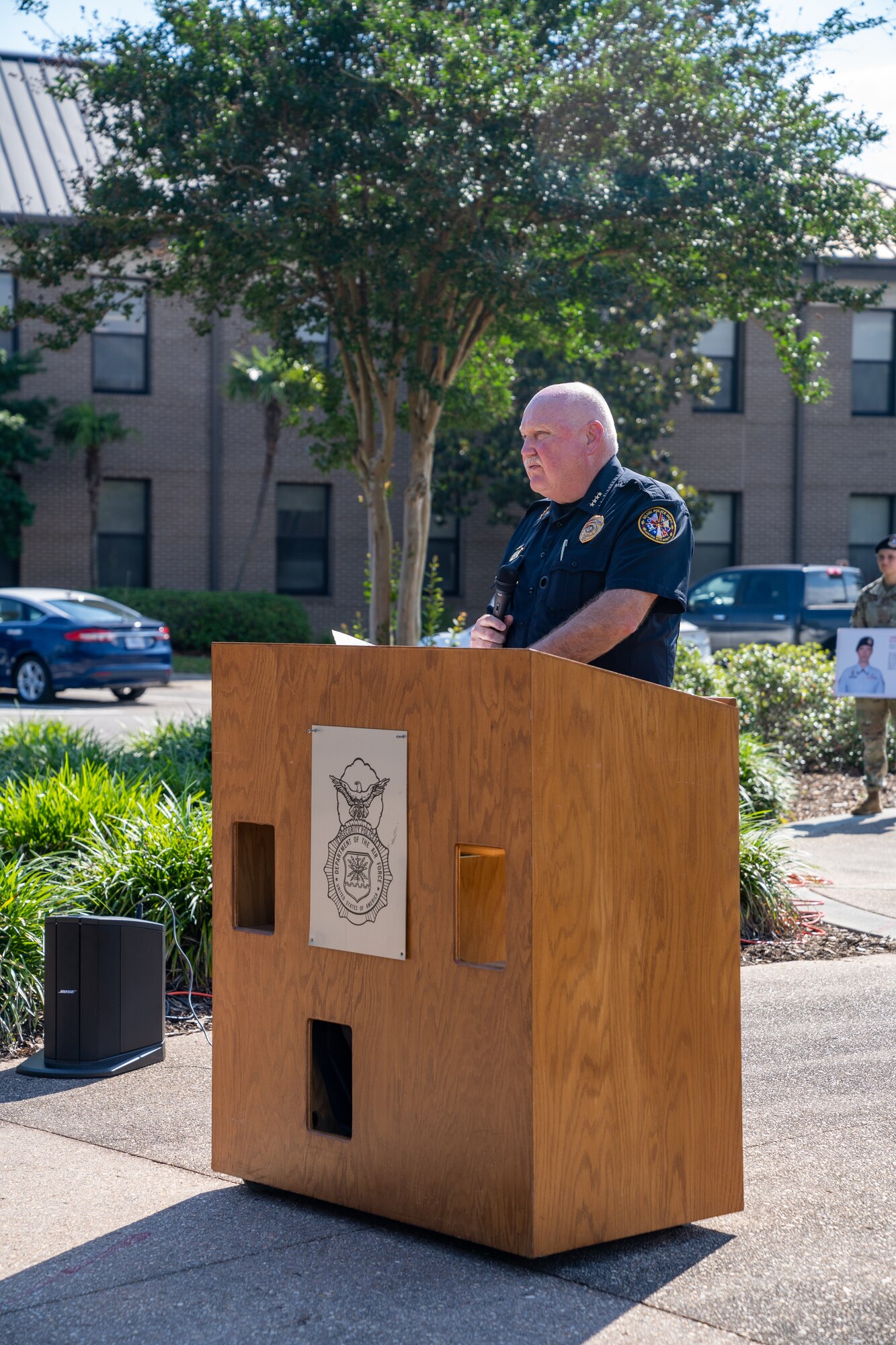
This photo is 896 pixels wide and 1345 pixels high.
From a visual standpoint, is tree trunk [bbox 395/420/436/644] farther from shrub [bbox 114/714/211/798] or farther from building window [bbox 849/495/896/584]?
building window [bbox 849/495/896/584]

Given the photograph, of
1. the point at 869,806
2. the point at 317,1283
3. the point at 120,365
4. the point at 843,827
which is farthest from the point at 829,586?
the point at 317,1283

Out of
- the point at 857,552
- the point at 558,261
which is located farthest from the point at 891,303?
the point at 558,261

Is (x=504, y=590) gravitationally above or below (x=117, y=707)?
above

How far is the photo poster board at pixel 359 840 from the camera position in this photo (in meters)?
3.39

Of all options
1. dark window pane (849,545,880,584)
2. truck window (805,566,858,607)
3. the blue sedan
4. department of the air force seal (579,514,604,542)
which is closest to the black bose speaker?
department of the air force seal (579,514,604,542)

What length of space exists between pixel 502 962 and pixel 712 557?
26.0 m

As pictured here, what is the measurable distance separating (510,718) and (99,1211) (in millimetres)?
1648

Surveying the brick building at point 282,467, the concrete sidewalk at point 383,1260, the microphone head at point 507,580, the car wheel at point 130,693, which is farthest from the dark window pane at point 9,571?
the microphone head at point 507,580

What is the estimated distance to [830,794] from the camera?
36.6 feet

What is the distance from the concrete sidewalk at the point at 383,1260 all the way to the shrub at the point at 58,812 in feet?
7.99

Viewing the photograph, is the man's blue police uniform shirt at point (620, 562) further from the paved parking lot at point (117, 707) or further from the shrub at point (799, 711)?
the paved parking lot at point (117, 707)

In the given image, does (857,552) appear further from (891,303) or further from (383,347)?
(383,347)

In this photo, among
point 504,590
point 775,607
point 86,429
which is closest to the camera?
point 504,590

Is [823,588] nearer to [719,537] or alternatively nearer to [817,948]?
[719,537]
